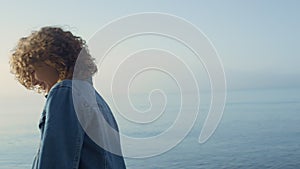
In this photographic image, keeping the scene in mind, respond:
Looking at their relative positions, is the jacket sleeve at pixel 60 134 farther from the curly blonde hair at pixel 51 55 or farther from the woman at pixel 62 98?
the curly blonde hair at pixel 51 55

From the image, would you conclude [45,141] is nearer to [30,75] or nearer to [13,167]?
[30,75]

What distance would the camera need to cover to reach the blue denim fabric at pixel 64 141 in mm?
1092

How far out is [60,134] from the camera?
3.63ft

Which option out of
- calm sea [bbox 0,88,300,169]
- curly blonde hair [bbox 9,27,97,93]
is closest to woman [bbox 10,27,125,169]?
curly blonde hair [bbox 9,27,97,93]

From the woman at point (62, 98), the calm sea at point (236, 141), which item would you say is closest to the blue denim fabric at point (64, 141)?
the woman at point (62, 98)

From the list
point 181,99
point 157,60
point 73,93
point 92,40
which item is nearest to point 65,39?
point 92,40

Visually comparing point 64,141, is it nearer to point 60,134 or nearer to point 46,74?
point 60,134

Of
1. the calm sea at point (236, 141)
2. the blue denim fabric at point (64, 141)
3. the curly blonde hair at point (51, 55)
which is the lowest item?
the calm sea at point (236, 141)

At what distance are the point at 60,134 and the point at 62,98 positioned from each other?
9cm

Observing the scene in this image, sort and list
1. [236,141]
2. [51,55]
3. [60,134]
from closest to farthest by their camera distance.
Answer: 1. [60,134]
2. [51,55]
3. [236,141]

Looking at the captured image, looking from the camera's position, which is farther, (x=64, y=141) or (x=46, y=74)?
(x=46, y=74)

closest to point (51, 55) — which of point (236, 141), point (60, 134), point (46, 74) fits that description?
point (46, 74)

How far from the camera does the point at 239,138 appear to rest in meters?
16.8

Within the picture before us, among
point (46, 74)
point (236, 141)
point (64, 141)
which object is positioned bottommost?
point (236, 141)
